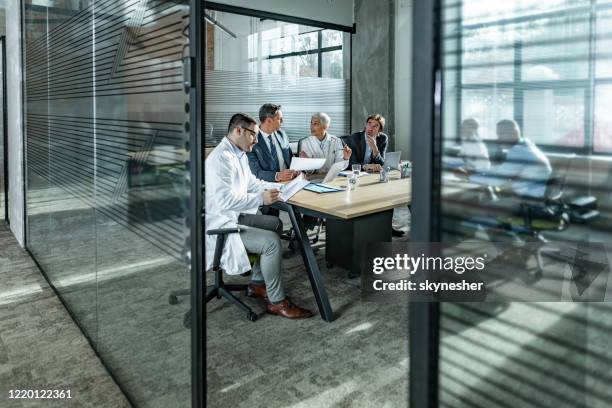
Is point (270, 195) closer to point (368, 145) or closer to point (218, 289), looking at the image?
point (218, 289)

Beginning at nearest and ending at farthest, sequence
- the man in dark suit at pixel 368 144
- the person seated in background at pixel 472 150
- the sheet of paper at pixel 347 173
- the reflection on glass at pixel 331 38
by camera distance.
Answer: the person seated in background at pixel 472 150
the sheet of paper at pixel 347 173
the man in dark suit at pixel 368 144
the reflection on glass at pixel 331 38

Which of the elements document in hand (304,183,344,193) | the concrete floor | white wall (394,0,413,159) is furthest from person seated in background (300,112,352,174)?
white wall (394,0,413,159)

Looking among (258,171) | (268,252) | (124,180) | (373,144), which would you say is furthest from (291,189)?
(373,144)

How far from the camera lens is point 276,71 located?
284 inches

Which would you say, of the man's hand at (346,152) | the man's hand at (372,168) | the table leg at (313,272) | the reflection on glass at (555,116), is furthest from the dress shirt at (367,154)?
the reflection on glass at (555,116)

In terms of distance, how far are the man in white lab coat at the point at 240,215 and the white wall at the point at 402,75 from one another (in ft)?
16.0

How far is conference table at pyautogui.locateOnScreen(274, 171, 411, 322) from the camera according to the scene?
332 cm

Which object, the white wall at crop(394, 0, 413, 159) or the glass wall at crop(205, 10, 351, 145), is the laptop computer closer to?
the glass wall at crop(205, 10, 351, 145)

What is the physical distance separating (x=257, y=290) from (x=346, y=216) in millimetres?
995

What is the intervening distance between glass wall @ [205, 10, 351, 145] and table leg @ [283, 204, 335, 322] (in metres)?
3.26

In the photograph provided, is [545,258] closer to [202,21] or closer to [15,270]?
[202,21]

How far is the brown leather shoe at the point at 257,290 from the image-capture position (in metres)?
3.68

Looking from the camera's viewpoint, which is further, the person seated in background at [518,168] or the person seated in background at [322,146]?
the person seated in background at [322,146]

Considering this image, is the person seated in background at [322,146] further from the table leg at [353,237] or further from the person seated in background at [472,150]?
the person seated in background at [472,150]
